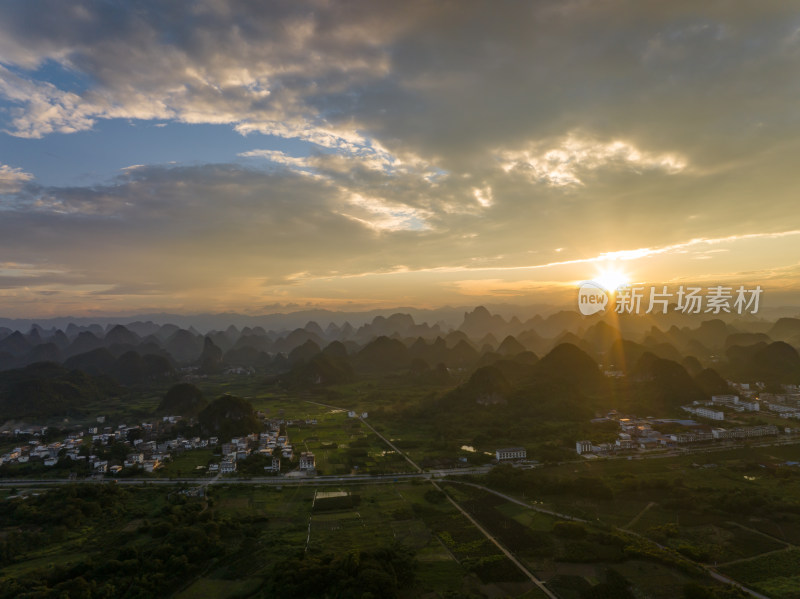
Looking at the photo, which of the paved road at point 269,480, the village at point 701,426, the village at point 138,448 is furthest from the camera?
the village at point 701,426

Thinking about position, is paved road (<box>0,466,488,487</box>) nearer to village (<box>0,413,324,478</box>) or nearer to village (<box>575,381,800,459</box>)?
village (<box>0,413,324,478</box>)

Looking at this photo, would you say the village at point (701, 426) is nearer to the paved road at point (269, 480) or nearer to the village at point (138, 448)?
the paved road at point (269, 480)

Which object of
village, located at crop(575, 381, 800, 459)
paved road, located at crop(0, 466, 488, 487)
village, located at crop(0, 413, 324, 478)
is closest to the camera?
paved road, located at crop(0, 466, 488, 487)

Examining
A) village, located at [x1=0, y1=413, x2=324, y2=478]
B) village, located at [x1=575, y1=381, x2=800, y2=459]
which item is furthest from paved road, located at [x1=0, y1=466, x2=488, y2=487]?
village, located at [x1=575, y1=381, x2=800, y2=459]

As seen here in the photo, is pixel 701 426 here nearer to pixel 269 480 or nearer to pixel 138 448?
pixel 269 480

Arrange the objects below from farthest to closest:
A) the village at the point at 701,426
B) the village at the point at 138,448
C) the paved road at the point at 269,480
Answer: the village at the point at 701,426, the village at the point at 138,448, the paved road at the point at 269,480

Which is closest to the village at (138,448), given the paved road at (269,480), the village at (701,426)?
the paved road at (269,480)

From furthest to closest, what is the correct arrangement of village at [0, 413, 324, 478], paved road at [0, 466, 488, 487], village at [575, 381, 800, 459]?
village at [575, 381, 800, 459] < village at [0, 413, 324, 478] < paved road at [0, 466, 488, 487]

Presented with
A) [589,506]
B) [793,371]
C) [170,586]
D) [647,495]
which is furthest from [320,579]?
[793,371]

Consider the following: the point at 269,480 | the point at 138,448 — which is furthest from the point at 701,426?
the point at 138,448

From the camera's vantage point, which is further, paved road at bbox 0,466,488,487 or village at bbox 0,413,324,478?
village at bbox 0,413,324,478

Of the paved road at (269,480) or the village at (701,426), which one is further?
the village at (701,426)

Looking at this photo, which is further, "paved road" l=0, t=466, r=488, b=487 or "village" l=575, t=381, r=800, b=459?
"village" l=575, t=381, r=800, b=459
